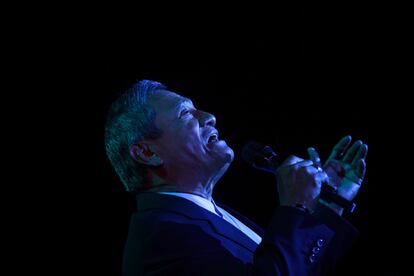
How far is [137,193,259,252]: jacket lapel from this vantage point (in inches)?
53.6

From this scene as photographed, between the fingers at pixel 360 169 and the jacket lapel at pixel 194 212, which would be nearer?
the jacket lapel at pixel 194 212

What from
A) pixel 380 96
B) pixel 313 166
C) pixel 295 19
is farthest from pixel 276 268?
pixel 295 19

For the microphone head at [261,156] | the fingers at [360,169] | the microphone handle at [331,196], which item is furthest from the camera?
the fingers at [360,169]

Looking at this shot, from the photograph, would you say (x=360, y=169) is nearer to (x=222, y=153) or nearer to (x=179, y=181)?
(x=222, y=153)

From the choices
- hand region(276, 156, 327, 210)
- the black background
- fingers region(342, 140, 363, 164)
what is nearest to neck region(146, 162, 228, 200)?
hand region(276, 156, 327, 210)

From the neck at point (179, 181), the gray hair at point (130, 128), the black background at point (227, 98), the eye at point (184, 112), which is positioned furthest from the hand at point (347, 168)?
the black background at point (227, 98)

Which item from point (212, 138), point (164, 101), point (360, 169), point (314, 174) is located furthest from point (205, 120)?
point (360, 169)

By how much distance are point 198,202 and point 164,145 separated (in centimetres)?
28

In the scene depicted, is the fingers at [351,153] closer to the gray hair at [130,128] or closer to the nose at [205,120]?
the nose at [205,120]

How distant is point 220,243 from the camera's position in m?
1.28

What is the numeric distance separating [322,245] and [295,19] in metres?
2.03

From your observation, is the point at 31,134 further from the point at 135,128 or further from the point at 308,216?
the point at 308,216

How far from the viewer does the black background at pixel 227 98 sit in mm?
2428

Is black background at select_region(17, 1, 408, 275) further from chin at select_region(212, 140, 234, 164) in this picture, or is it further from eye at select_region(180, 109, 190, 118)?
chin at select_region(212, 140, 234, 164)
